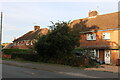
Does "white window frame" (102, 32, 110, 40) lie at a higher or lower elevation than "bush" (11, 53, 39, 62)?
higher

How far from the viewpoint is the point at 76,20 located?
33.4 m

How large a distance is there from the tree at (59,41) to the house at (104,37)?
593 centimetres

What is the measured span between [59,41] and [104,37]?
9.00 m

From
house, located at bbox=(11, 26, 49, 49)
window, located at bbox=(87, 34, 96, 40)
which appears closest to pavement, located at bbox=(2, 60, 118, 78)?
window, located at bbox=(87, 34, 96, 40)

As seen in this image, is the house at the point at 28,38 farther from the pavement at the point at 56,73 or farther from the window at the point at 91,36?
the pavement at the point at 56,73

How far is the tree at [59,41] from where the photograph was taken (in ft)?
60.4

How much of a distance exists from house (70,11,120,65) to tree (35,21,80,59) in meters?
5.93

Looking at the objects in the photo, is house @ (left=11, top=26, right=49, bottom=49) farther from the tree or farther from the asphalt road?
the asphalt road

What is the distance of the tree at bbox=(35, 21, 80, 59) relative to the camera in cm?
1840

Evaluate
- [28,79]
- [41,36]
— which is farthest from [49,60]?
[28,79]

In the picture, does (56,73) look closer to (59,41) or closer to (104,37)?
(59,41)

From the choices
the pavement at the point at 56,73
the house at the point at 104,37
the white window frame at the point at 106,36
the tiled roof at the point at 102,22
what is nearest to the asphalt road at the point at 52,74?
the pavement at the point at 56,73

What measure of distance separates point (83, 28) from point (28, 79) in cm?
1980

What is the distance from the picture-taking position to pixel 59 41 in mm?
18234
